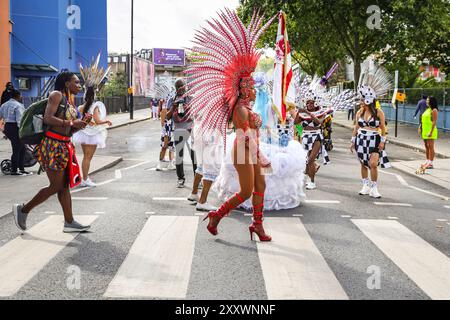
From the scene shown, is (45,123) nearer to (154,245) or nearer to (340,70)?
(154,245)

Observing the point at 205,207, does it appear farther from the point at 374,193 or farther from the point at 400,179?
the point at 400,179

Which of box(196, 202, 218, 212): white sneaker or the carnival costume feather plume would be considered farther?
box(196, 202, 218, 212): white sneaker

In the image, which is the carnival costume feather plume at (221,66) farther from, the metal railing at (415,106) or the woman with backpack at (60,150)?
the metal railing at (415,106)

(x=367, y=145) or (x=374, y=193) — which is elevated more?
(x=367, y=145)

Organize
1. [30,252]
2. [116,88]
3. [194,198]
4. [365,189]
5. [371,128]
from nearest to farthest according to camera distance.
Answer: [30,252] → [194,198] → [371,128] → [365,189] → [116,88]

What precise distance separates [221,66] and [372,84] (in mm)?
4155

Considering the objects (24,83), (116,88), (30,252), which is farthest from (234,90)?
(116,88)

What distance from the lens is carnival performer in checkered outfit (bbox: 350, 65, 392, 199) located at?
366 inches

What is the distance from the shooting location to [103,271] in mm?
5090

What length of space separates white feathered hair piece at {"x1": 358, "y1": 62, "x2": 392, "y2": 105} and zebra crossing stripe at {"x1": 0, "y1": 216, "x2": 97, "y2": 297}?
4766 mm

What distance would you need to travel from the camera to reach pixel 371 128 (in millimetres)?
9391

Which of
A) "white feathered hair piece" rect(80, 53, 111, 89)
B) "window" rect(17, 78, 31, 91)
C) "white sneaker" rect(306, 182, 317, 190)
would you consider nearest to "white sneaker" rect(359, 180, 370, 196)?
"white sneaker" rect(306, 182, 317, 190)

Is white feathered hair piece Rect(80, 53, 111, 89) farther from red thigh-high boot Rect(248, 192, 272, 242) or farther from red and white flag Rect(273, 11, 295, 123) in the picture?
red thigh-high boot Rect(248, 192, 272, 242)
